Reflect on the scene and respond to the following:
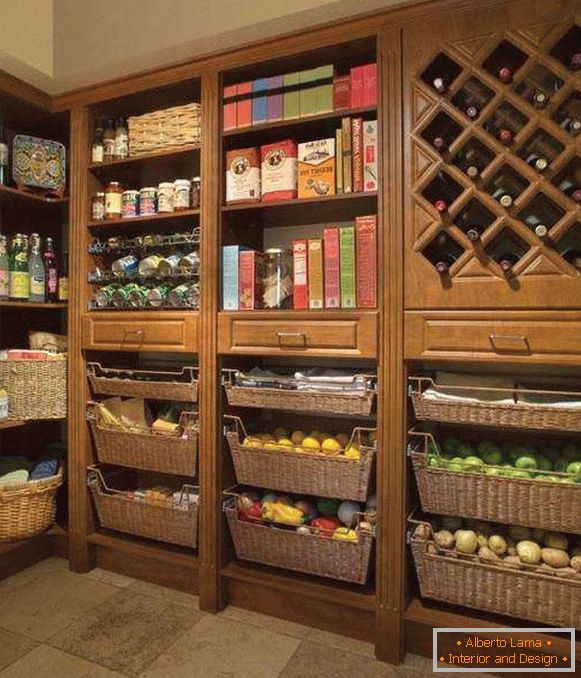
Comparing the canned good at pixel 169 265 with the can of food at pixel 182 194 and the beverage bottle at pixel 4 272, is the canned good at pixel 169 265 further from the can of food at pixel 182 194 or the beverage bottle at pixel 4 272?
the beverage bottle at pixel 4 272

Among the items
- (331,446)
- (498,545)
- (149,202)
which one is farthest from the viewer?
(149,202)

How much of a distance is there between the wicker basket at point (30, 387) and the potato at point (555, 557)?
6.51 feet

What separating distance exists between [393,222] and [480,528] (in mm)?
1069

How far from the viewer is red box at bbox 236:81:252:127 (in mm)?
1873

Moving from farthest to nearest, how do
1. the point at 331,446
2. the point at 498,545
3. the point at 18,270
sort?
the point at 18,270
the point at 331,446
the point at 498,545

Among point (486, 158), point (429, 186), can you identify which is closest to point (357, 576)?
point (429, 186)

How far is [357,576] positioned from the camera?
5.68 ft

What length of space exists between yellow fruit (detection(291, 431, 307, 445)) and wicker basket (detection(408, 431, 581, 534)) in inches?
16.7

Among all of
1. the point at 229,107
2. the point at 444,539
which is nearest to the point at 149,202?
the point at 229,107

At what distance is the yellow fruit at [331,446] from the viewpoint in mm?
1773

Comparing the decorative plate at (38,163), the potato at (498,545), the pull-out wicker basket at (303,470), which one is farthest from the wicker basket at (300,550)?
the decorative plate at (38,163)

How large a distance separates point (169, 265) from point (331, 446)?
3.23 feet

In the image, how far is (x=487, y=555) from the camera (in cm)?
158

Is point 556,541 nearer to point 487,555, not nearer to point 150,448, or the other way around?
point 487,555
